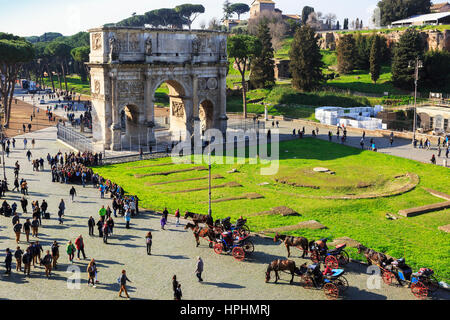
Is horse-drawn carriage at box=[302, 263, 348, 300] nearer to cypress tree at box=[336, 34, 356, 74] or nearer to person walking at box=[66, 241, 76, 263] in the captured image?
person walking at box=[66, 241, 76, 263]

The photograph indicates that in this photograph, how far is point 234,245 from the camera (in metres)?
24.6

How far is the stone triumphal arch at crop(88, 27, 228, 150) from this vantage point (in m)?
48.2

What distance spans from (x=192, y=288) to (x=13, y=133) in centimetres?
4671

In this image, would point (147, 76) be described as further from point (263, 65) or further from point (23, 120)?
point (263, 65)

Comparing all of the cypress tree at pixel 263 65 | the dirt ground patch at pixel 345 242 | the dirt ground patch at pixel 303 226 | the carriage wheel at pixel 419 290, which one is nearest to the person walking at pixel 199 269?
the dirt ground patch at pixel 303 226

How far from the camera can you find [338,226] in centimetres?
2928

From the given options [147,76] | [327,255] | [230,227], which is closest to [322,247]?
[327,255]

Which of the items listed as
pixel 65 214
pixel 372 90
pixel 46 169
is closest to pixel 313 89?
pixel 372 90

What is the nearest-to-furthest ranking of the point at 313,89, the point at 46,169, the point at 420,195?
the point at 420,195 → the point at 46,169 → the point at 313,89

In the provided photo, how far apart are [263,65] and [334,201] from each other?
56409 mm

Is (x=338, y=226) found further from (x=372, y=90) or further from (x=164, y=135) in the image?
(x=372, y=90)

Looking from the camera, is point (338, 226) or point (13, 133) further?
point (13, 133)
